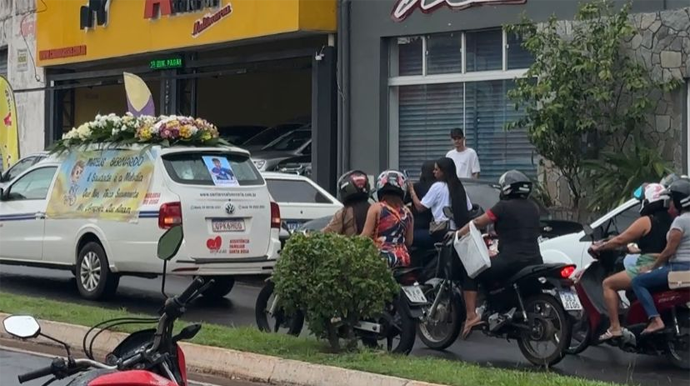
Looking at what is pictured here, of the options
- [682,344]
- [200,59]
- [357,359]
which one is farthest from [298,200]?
[200,59]

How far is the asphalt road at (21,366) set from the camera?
9.55m

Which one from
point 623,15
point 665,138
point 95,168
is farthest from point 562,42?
point 95,168

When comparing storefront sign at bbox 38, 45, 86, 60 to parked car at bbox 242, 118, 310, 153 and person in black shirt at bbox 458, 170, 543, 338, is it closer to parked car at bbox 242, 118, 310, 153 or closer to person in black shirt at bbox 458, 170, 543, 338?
parked car at bbox 242, 118, 310, 153

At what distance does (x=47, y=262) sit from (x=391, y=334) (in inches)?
243

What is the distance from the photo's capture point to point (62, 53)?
29422mm

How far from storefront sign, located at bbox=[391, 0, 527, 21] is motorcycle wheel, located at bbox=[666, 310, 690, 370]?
10.1m

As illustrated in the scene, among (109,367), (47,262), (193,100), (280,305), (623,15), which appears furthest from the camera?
(193,100)

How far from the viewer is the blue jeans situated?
10.1 meters

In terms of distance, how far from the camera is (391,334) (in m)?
10.4

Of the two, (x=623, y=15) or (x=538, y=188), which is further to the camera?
(x=538, y=188)

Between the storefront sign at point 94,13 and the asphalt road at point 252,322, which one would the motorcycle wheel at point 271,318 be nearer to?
the asphalt road at point 252,322

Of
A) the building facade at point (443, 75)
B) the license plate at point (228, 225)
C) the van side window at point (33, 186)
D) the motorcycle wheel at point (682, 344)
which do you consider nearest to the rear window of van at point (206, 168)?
the license plate at point (228, 225)

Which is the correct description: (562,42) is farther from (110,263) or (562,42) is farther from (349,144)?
(110,263)

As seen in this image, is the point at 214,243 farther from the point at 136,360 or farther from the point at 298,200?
the point at 136,360
